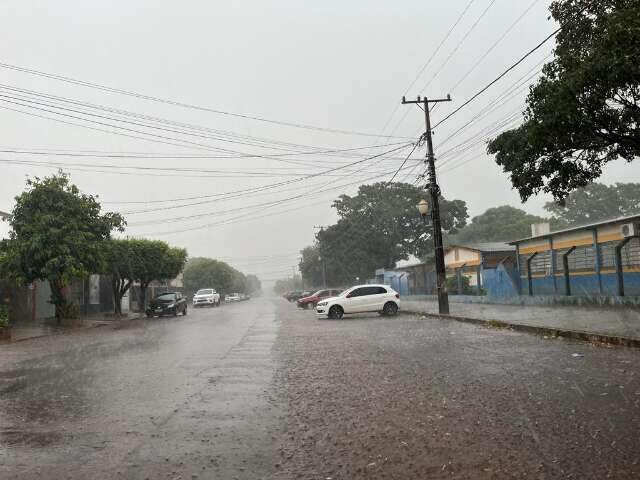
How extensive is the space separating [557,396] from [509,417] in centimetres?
131

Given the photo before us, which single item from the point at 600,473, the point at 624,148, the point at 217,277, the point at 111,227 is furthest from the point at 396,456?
the point at 217,277

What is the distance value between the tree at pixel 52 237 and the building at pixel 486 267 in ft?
64.2

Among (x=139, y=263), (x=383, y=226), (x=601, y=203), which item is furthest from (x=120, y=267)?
(x=601, y=203)

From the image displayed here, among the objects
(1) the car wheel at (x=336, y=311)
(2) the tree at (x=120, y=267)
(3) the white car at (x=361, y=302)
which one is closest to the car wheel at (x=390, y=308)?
(3) the white car at (x=361, y=302)

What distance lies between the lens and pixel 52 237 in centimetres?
2391

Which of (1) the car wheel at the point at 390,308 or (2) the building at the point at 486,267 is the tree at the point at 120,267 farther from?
(2) the building at the point at 486,267

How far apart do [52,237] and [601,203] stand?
72.9 m

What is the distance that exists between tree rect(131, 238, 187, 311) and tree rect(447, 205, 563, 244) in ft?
171

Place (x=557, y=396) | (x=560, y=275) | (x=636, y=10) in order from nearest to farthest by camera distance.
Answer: (x=557, y=396), (x=636, y=10), (x=560, y=275)

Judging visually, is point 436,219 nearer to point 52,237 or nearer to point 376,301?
point 376,301

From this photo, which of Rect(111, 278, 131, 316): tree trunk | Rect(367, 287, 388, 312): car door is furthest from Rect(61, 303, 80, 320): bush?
Rect(367, 287, 388, 312): car door

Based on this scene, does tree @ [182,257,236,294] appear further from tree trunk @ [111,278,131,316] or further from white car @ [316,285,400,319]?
white car @ [316,285,400,319]

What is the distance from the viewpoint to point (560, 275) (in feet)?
84.9

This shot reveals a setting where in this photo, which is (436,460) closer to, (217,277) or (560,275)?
(560,275)
